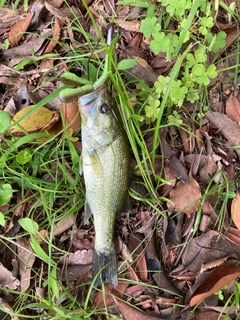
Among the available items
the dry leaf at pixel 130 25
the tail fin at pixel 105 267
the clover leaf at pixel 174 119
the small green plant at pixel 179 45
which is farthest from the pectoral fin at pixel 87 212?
the dry leaf at pixel 130 25

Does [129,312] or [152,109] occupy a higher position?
[152,109]

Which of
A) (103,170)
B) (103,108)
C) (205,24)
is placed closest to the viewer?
(103,108)

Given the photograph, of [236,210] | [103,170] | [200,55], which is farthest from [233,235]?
[200,55]

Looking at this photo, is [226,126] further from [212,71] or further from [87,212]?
[87,212]

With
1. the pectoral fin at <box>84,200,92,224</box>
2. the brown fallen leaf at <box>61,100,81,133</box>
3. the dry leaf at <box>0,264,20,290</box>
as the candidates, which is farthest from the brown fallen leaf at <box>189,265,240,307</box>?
the brown fallen leaf at <box>61,100,81,133</box>

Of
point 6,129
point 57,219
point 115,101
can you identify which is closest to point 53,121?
point 6,129

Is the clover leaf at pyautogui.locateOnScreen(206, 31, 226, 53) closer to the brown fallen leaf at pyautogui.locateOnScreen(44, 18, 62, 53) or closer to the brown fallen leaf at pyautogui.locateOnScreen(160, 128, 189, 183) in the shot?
the brown fallen leaf at pyautogui.locateOnScreen(160, 128, 189, 183)
